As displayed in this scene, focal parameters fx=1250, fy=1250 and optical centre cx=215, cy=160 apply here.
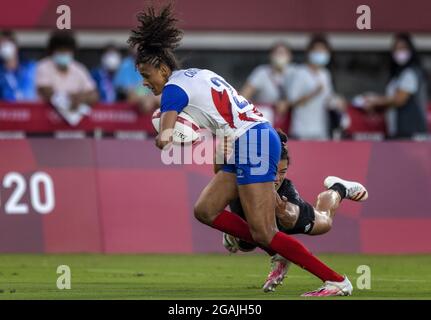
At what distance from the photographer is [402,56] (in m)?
17.9

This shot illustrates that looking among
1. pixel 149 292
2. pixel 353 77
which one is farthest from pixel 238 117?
pixel 353 77

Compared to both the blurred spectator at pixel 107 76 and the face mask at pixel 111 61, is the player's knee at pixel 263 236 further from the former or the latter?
the face mask at pixel 111 61

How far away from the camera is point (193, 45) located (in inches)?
920

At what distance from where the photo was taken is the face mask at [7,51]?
741 inches

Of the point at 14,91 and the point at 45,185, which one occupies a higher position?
the point at 14,91

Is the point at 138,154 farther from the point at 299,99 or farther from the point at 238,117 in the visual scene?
the point at 238,117

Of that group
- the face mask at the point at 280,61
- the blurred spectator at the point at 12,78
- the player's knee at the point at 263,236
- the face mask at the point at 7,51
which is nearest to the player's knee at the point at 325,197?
the player's knee at the point at 263,236

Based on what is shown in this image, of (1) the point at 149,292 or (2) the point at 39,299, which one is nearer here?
(2) the point at 39,299

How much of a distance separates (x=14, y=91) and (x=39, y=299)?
8856mm

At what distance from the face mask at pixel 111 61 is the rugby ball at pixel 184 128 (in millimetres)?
10336

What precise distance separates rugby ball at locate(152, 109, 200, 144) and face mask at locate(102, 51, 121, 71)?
10.3m

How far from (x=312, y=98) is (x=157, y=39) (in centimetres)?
736

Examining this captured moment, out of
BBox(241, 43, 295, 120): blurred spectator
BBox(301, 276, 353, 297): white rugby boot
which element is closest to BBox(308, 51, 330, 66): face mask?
BBox(241, 43, 295, 120): blurred spectator

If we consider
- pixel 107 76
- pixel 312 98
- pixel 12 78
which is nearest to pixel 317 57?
pixel 312 98
